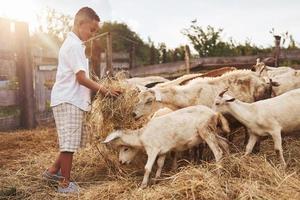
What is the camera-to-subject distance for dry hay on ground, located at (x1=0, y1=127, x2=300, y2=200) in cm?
497

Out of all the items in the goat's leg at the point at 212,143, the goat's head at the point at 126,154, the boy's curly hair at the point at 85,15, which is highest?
the boy's curly hair at the point at 85,15

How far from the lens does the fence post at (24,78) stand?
1116 cm

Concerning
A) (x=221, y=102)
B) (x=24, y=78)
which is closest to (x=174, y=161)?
(x=221, y=102)

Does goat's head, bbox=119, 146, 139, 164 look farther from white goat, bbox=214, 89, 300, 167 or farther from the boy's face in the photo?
the boy's face

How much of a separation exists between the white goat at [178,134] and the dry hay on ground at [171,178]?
0.81 ft

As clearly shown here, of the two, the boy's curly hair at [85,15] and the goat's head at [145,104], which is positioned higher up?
the boy's curly hair at [85,15]

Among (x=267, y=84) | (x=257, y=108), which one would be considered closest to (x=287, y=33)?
(x=267, y=84)

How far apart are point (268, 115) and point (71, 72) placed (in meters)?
2.54

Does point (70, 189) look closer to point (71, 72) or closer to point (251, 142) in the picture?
point (71, 72)

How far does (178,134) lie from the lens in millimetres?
5910

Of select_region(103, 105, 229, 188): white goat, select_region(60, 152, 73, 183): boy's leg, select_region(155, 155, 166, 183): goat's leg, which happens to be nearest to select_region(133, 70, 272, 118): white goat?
select_region(103, 105, 229, 188): white goat

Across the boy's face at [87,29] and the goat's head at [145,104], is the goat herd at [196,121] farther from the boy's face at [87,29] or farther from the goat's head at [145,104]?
the boy's face at [87,29]

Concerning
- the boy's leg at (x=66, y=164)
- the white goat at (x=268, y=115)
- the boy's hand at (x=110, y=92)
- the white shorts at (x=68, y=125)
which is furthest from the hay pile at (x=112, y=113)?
the white goat at (x=268, y=115)

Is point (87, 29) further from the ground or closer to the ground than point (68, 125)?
further from the ground
